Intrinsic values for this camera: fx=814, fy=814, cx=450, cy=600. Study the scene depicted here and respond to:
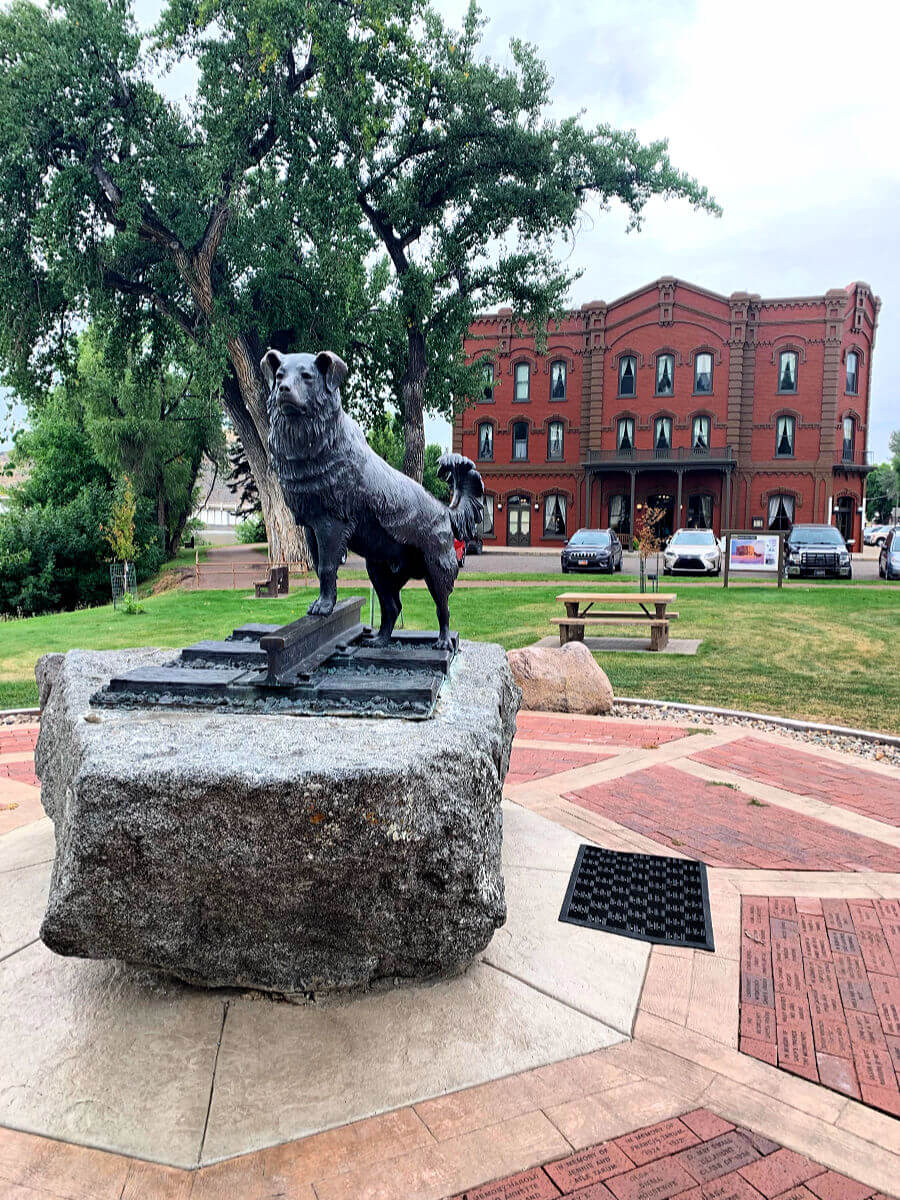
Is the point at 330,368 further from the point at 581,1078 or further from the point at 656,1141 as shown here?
the point at 656,1141

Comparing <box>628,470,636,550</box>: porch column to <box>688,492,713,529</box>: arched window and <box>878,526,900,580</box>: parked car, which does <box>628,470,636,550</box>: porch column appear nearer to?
<box>688,492,713,529</box>: arched window

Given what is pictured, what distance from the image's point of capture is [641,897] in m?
3.93

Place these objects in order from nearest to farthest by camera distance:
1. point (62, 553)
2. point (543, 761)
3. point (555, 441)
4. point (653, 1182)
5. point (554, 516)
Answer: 1. point (653, 1182)
2. point (543, 761)
3. point (62, 553)
4. point (555, 441)
5. point (554, 516)

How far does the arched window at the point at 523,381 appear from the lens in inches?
1516

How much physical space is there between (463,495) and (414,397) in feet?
67.2

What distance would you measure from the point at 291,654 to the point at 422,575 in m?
A: 1.05

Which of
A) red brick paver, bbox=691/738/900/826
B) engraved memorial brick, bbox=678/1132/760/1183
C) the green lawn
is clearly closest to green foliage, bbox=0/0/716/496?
the green lawn

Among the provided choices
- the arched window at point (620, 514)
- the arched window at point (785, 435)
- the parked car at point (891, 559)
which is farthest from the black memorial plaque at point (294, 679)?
the arched window at point (785, 435)

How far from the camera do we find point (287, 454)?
3736 mm

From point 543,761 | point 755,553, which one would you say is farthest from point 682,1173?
point 755,553

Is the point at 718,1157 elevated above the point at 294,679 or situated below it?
below

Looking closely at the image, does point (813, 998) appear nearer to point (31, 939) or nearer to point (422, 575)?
point (422, 575)

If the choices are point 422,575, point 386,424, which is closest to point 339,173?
point 386,424

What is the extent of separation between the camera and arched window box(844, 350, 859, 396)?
115 ft
